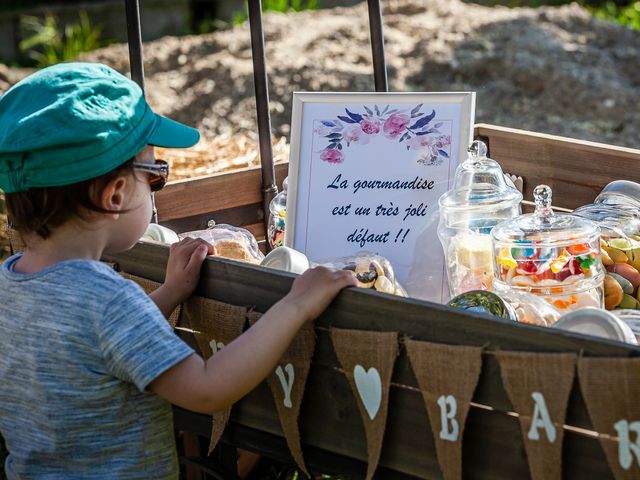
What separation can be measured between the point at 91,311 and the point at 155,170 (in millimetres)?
252

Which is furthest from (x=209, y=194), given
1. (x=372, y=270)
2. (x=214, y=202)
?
(x=372, y=270)

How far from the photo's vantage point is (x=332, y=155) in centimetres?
195

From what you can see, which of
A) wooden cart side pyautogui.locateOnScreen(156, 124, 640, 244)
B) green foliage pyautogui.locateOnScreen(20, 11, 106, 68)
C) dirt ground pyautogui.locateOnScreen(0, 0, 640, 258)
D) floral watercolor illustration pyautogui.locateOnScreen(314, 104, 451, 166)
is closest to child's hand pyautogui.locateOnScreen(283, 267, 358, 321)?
floral watercolor illustration pyautogui.locateOnScreen(314, 104, 451, 166)

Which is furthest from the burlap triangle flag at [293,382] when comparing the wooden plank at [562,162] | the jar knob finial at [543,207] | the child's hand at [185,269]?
the wooden plank at [562,162]

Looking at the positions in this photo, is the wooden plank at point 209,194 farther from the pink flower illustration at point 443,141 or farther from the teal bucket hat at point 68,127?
the teal bucket hat at point 68,127

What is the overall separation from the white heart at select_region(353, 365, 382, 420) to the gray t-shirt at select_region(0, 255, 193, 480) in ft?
0.78

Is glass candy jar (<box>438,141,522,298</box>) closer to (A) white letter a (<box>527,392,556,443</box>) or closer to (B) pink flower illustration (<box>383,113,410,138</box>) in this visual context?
(B) pink flower illustration (<box>383,113,410,138</box>)

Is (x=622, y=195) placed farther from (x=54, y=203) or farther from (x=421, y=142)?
(x=54, y=203)

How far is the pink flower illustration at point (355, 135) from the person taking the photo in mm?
1925

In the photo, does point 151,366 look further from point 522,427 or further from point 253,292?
point 522,427

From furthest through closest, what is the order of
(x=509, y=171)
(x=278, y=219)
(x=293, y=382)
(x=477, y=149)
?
(x=509, y=171), (x=278, y=219), (x=477, y=149), (x=293, y=382)

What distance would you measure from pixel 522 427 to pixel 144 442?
597 millimetres

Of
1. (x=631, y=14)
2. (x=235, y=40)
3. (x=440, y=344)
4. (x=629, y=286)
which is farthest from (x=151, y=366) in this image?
(x=631, y=14)

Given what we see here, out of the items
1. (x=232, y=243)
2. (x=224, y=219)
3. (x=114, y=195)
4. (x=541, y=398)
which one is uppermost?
(x=114, y=195)
